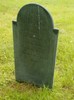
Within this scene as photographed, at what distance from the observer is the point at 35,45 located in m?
4.08

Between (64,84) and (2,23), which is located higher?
(2,23)

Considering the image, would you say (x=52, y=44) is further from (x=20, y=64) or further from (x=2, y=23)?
(x=2, y=23)

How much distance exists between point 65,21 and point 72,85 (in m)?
3.99

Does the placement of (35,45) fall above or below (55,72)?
above

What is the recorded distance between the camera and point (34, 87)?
437 centimetres

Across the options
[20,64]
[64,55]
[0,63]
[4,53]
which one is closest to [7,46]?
[4,53]

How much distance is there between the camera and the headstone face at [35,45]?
3.88 metres

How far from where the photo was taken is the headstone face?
388 cm

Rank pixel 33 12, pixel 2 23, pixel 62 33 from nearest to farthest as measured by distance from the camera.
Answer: pixel 33 12 < pixel 62 33 < pixel 2 23

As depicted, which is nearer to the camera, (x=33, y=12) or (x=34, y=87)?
(x=33, y=12)

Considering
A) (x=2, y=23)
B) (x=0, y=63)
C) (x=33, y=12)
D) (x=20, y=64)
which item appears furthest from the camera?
(x=2, y=23)

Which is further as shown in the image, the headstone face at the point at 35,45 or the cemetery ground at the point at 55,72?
the cemetery ground at the point at 55,72

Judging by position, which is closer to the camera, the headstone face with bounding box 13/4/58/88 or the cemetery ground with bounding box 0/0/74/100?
the headstone face with bounding box 13/4/58/88

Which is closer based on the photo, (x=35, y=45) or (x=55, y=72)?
(x=35, y=45)
